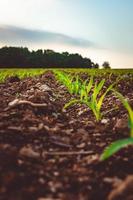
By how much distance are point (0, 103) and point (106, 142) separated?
1619mm

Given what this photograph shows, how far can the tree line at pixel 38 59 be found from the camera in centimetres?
4208

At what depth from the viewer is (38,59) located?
1711 inches

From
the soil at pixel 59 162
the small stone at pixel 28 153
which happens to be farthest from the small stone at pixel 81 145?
the small stone at pixel 28 153

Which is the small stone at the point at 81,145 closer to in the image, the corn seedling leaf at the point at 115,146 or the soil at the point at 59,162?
the soil at the point at 59,162

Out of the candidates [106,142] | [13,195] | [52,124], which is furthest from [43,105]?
[13,195]

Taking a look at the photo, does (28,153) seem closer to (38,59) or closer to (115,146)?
(115,146)

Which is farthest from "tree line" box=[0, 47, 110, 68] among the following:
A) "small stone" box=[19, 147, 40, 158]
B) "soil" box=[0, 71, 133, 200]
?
"small stone" box=[19, 147, 40, 158]

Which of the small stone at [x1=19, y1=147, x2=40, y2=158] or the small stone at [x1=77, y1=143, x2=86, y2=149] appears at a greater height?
the small stone at [x1=19, y1=147, x2=40, y2=158]

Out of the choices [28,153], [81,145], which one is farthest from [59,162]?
[81,145]

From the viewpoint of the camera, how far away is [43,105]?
3684 millimetres

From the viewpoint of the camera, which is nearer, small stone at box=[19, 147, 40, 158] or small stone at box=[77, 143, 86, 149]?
small stone at box=[19, 147, 40, 158]

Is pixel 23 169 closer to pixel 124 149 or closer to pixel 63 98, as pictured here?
pixel 124 149

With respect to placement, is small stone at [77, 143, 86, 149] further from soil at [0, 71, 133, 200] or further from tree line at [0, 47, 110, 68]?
tree line at [0, 47, 110, 68]

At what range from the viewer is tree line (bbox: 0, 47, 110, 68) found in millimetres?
42084
